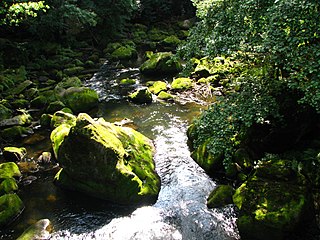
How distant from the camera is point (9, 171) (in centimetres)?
970

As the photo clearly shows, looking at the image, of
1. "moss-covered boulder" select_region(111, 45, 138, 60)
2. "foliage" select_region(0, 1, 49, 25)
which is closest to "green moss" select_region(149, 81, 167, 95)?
"foliage" select_region(0, 1, 49, 25)

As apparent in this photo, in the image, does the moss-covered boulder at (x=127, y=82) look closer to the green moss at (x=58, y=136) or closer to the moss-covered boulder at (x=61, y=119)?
the moss-covered boulder at (x=61, y=119)

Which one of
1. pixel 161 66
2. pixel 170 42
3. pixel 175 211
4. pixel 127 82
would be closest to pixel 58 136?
pixel 175 211

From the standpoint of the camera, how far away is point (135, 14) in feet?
111

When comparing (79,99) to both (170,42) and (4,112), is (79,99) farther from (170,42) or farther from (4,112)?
(170,42)

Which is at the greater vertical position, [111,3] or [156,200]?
[111,3]

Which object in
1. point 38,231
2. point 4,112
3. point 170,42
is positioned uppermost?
point 170,42

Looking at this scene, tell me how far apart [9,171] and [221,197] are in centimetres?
643

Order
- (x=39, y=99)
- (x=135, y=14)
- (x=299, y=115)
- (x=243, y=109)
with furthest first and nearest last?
(x=135, y=14)
(x=39, y=99)
(x=299, y=115)
(x=243, y=109)

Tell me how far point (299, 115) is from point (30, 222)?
739 centimetres

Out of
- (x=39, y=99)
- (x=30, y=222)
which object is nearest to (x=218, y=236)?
(x=30, y=222)

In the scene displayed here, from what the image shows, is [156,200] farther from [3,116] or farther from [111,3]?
[111,3]

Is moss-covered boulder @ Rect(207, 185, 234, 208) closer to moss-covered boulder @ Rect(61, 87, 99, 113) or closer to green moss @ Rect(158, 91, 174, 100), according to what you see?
green moss @ Rect(158, 91, 174, 100)

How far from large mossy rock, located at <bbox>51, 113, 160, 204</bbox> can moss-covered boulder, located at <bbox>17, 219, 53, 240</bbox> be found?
1411 millimetres
